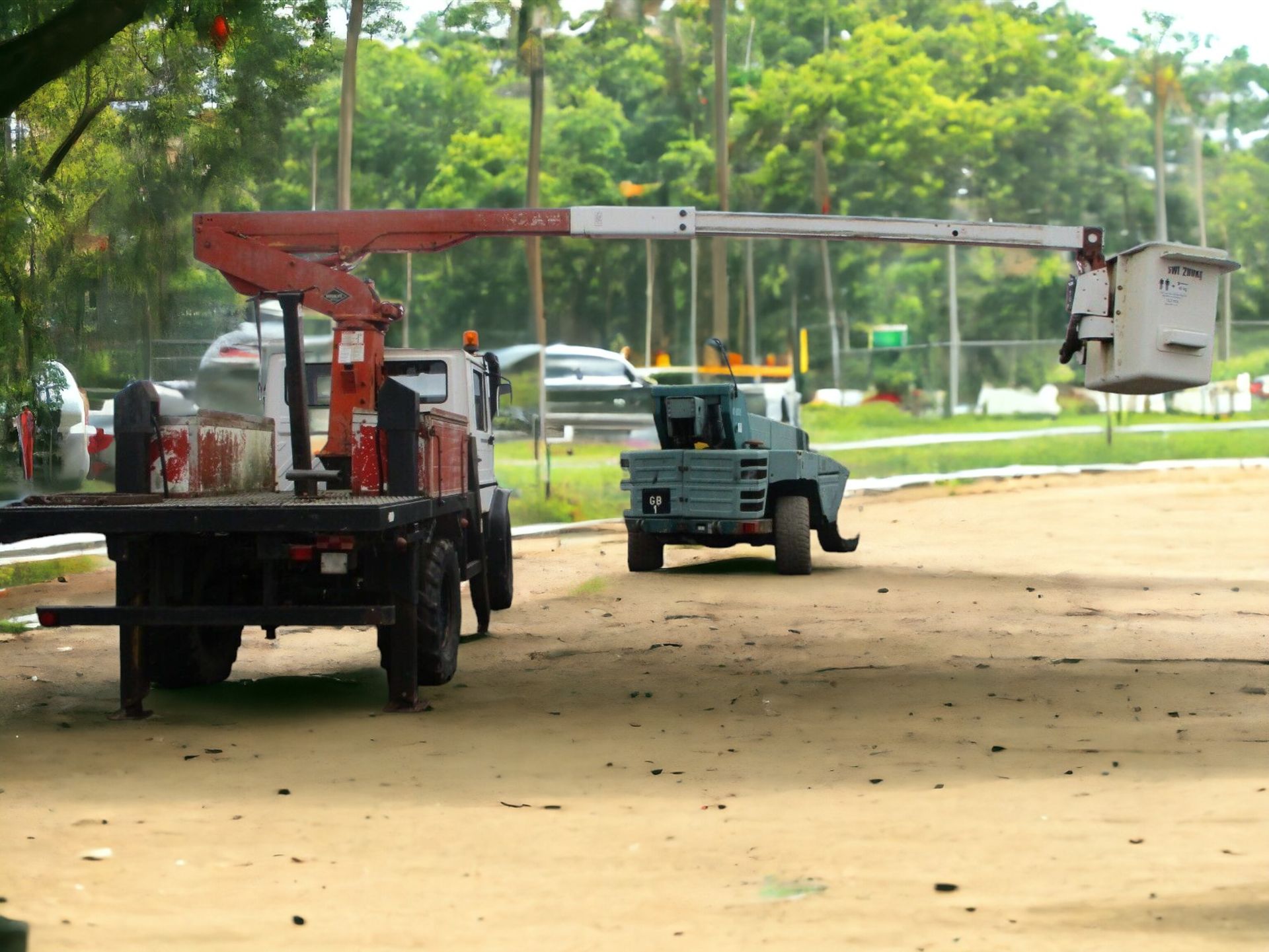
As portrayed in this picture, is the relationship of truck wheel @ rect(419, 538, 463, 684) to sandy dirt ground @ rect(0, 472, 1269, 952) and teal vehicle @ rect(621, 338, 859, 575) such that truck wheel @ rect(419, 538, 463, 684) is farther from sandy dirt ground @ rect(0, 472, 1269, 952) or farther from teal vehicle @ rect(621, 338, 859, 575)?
teal vehicle @ rect(621, 338, 859, 575)

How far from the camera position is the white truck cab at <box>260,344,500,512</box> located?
1424cm

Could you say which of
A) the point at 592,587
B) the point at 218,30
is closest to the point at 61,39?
the point at 218,30

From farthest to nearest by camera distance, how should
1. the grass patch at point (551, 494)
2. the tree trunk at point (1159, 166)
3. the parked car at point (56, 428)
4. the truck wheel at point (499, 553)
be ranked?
the tree trunk at point (1159, 166)
the grass patch at point (551, 494)
the parked car at point (56, 428)
the truck wheel at point (499, 553)

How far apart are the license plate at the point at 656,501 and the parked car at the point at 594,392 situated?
15976 millimetres

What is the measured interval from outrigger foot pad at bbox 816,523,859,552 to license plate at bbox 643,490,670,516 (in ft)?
7.08

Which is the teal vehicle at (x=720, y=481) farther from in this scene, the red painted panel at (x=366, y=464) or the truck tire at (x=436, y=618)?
the red painted panel at (x=366, y=464)

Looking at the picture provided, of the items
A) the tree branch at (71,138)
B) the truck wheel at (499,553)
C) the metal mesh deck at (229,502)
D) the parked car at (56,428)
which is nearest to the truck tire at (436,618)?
the metal mesh deck at (229,502)

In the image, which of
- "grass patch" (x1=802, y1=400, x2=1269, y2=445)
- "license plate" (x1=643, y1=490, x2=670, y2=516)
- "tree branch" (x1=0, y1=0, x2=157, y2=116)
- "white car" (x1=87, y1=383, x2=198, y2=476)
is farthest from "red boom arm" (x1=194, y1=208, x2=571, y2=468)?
"grass patch" (x1=802, y1=400, x2=1269, y2=445)

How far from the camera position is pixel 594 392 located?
4103cm

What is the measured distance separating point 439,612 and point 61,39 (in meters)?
4.48

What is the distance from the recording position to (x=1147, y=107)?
65.7 m

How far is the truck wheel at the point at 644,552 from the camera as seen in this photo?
19922 mm

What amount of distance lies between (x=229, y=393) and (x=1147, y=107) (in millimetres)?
46742

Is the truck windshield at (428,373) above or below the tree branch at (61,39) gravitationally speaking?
below
